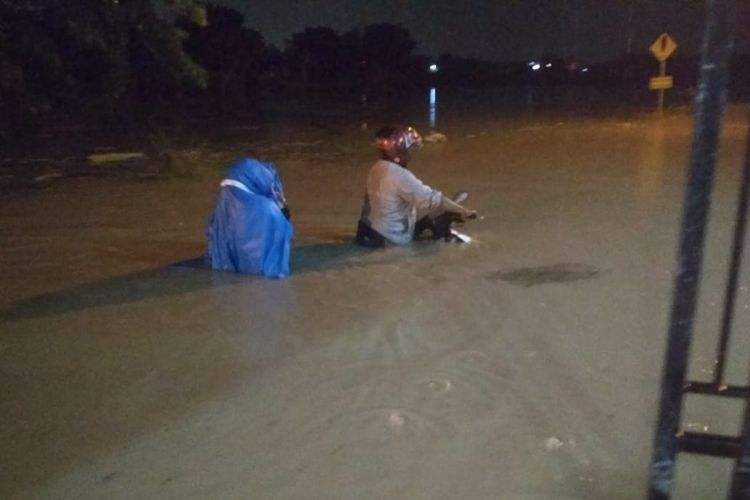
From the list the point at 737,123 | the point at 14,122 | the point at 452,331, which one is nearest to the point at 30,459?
the point at 452,331

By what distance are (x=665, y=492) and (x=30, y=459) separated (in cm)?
311

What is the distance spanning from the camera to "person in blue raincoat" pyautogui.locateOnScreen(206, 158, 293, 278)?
8.04m

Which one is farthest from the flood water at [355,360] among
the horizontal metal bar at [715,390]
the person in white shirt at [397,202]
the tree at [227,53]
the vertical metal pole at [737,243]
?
the tree at [227,53]

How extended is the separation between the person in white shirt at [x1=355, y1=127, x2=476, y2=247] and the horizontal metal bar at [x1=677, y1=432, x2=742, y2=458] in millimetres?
6068

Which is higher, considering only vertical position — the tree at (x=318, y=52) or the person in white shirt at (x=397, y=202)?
the tree at (x=318, y=52)

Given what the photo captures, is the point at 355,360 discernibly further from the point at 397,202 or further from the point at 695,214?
the point at 397,202

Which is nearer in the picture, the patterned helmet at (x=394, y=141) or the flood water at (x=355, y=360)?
the flood water at (x=355, y=360)

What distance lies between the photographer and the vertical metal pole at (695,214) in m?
2.61

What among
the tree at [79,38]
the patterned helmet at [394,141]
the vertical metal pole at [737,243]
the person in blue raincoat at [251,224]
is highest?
the tree at [79,38]

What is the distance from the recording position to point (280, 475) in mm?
4254

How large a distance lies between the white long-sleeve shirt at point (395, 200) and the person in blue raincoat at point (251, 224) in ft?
3.86

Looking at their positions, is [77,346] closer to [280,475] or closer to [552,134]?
[280,475]

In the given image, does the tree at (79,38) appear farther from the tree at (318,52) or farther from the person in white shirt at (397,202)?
the tree at (318,52)

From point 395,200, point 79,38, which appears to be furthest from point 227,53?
point 395,200
